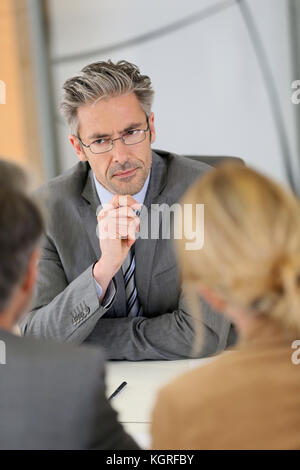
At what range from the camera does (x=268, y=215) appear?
3.14 feet

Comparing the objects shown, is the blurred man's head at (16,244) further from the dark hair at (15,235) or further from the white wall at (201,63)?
the white wall at (201,63)

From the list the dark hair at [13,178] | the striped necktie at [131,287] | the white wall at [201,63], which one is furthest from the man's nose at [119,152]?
the white wall at [201,63]

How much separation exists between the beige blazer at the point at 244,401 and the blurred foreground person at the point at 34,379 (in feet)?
0.41

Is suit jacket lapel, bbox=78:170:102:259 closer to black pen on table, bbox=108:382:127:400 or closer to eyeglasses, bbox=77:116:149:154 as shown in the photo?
eyeglasses, bbox=77:116:149:154

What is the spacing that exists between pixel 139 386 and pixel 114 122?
2.74ft

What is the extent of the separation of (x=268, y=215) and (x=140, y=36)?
9.64ft

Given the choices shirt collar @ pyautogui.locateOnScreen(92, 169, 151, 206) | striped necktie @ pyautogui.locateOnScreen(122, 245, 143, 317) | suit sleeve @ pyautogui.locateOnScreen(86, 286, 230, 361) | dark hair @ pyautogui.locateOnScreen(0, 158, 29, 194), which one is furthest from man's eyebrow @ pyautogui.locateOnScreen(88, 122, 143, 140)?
dark hair @ pyautogui.locateOnScreen(0, 158, 29, 194)

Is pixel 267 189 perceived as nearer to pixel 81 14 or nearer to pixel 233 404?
pixel 233 404

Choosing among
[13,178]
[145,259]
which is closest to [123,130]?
[145,259]

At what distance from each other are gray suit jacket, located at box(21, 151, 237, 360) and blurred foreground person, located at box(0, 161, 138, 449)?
781mm

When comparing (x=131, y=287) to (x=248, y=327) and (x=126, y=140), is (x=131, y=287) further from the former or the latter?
(x=248, y=327)

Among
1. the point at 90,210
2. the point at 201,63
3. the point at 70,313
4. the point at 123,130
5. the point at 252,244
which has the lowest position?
the point at 70,313

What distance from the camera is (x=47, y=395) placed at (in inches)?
40.4

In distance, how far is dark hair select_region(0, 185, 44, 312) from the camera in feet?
3.26
